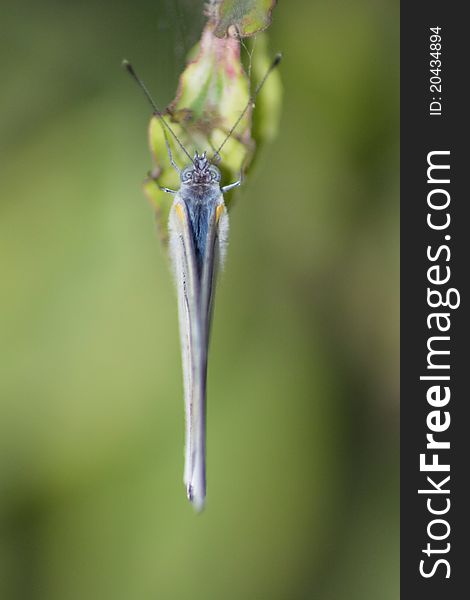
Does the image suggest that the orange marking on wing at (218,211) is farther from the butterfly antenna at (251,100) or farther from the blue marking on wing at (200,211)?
the butterfly antenna at (251,100)

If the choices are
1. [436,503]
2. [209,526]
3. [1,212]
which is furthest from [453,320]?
[1,212]

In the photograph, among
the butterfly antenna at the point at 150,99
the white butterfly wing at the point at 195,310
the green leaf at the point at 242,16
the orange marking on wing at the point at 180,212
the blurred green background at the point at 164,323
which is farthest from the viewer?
the blurred green background at the point at 164,323

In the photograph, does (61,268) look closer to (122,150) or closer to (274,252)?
(122,150)

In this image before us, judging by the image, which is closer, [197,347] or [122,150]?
[197,347]

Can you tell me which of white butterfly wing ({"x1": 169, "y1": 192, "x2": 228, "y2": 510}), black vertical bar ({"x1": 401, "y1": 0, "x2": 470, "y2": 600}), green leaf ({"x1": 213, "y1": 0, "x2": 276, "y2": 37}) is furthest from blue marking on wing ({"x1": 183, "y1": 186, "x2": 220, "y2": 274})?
black vertical bar ({"x1": 401, "y1": 0, "x2": 470, "y2": 600})

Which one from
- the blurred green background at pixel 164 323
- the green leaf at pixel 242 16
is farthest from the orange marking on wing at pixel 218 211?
the green leaf at pixel 242 16

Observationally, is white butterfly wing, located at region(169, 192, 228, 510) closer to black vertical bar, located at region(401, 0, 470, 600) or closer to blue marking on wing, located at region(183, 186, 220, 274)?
blue marking on wing, located at region(183, 186, 220, 274)
